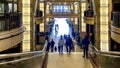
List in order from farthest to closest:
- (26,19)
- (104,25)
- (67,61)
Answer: (26,19)
(104,25)
(67,61)

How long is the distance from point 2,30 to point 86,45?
7.11 m

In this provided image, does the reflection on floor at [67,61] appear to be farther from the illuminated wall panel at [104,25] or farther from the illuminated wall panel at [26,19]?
the illuminated wall panel at [26,19]

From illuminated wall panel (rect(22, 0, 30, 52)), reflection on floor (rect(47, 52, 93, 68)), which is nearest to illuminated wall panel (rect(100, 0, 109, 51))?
reflection on floor (rect(47, 52, 93, 68))

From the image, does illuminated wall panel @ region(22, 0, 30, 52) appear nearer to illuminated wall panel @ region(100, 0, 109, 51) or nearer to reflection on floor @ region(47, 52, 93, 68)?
reflection on floor @ region(47, 52, 93, 68)

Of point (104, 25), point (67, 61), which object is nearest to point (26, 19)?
point (104, 25)

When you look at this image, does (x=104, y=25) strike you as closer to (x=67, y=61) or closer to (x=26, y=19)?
(x=26, y=19)

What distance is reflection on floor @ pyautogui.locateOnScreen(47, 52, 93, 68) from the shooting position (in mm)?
16859

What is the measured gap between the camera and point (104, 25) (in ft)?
77.8

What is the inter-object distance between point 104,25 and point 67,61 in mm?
6480

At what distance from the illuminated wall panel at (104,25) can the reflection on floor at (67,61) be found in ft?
13.5

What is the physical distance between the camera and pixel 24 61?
33.3ft

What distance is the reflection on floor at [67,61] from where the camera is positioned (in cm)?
1686

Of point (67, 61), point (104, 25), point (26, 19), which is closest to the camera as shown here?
point (67, 61)

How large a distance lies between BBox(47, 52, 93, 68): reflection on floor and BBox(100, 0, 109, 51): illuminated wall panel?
13.5 feet
